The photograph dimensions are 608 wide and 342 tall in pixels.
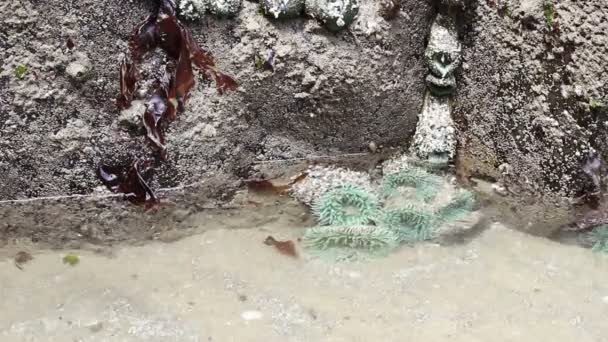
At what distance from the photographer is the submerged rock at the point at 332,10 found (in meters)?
3.17

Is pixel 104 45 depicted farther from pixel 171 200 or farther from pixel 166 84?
pixel 171 200

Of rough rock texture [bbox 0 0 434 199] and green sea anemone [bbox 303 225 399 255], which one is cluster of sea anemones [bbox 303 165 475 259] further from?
rough rock texture [bbox 0 0 434 199]

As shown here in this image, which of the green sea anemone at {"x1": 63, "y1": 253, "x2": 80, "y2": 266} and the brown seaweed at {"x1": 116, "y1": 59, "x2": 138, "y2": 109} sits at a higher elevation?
the brown seaweed at {"x1": 116, "y1": 59, "x2": 138, "y2": 109}

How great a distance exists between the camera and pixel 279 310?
277 cm

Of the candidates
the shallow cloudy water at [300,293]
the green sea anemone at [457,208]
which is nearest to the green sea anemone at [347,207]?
the shallow cloudy water at [300,293]

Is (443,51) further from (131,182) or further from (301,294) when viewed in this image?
(131,182)

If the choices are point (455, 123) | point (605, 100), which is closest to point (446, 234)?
point (455, 123)

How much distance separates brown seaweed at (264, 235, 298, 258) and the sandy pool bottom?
0.03 m

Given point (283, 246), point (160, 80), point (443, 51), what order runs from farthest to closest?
point (443, 51)
point (160, 80)
point (283, 246)

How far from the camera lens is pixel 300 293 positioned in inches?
113

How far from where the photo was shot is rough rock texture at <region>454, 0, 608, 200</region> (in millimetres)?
2990

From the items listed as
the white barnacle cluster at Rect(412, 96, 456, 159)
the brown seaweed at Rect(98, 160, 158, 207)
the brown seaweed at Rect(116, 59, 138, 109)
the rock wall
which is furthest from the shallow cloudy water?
the brown seaweed at Rect(116, 59, 138, 109)

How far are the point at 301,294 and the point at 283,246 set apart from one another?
296 millimetres

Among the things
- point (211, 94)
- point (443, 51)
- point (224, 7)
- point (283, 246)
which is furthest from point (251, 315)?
point (443, 51)
